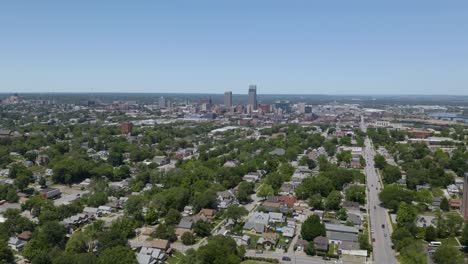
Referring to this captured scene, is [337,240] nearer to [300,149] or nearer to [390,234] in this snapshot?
[390,234]

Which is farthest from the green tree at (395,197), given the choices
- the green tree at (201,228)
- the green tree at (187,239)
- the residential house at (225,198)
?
the green tree at (187,239)

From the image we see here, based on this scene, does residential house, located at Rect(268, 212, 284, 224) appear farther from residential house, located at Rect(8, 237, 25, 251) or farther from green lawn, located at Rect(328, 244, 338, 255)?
residential house, located at Rect(8, 237, 25, 251)

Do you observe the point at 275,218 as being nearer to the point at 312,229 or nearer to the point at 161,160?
the point at 312,229

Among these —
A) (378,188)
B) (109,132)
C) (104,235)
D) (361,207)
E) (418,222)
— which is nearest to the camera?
(104,235)

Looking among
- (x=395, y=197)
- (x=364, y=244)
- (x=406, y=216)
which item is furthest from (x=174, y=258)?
(x=395, y=197)

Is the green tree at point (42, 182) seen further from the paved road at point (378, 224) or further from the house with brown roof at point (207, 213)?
the paved road at point (378, 224)

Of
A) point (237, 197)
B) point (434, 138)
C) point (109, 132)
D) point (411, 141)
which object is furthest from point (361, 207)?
point (109, 132)
